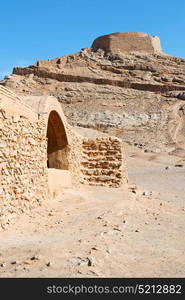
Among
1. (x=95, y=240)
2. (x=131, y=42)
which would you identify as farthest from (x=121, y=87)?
(x=95, y=240)

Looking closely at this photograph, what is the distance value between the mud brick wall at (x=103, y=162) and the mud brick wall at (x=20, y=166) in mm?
4446

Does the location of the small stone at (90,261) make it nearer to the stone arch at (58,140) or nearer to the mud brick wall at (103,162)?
the stone arch at (58,140)

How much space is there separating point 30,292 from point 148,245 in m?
2.14

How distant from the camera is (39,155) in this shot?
24.3ft

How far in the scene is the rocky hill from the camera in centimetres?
3584

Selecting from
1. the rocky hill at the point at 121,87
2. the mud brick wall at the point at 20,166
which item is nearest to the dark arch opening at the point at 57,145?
the mud brick wall at the point at 20,166

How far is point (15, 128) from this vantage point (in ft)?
20.4

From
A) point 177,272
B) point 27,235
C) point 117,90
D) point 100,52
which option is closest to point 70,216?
point 27,235

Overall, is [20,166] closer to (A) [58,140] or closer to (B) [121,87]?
(A) [58,140]

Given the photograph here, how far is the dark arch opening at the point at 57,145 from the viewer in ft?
34.4

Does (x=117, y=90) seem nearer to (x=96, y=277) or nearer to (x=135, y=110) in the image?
(x=135, y=110)

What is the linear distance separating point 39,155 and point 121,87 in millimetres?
38925

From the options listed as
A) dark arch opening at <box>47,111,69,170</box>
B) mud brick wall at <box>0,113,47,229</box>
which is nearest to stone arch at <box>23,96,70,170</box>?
dark arch opening at <box>47,111,69,170</box>

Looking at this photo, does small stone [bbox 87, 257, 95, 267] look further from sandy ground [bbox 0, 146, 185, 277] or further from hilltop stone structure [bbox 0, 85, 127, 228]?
hilltop stone structure [bbox 0, 85, 127, 228]
